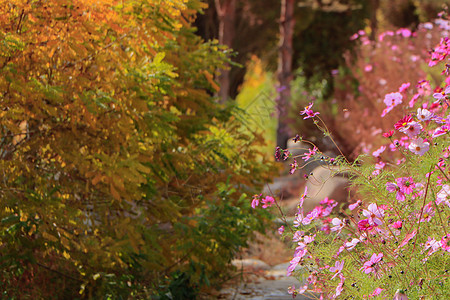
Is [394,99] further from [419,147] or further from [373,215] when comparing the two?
[373,215]

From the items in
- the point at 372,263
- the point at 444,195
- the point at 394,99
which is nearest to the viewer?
the point at 372,263

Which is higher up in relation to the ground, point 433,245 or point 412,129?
point 412,129

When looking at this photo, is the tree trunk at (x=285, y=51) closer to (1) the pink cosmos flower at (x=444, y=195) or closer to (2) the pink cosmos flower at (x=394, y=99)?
(2) the pink cosmos flower at (x=394, y=99)

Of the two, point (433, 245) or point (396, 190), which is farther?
point (396, 190)

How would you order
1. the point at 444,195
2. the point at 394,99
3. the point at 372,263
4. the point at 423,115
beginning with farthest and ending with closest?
the point at 394,99
the point at 444,195
the point at 423,115
the point at 372,263

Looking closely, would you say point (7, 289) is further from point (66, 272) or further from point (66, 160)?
point (66, 160)

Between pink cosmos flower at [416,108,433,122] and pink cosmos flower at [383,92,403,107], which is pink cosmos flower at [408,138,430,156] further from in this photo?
pink cosmos flower at [383,92,403,107]

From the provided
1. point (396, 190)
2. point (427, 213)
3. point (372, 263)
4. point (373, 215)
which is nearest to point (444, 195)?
point (427, 213)

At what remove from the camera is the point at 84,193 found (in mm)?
5781

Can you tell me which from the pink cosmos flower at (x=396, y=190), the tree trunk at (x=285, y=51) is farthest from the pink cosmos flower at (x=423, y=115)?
the tree trunk at (x=285, y=51)

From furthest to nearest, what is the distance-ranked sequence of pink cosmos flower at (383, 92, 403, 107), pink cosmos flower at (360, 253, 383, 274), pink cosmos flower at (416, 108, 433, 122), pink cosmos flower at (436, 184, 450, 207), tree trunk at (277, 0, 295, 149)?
tree trunk at (277, 0, 295, 149) < pink cosmos flower at (383, 92, 403, 107) < pink cosmos flower at (436, 184, 450, 207) < pink cosmos flower at (416, 108, 433, 122) < pink cosmos flower at (360, 253, 383, 274)

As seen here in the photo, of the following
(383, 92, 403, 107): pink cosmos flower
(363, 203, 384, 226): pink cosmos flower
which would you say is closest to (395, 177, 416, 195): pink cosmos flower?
(363, 203, 384, 226): pink cosmos flower

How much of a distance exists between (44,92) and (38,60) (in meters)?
0.41

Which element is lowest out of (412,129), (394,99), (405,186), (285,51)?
(405,186)
